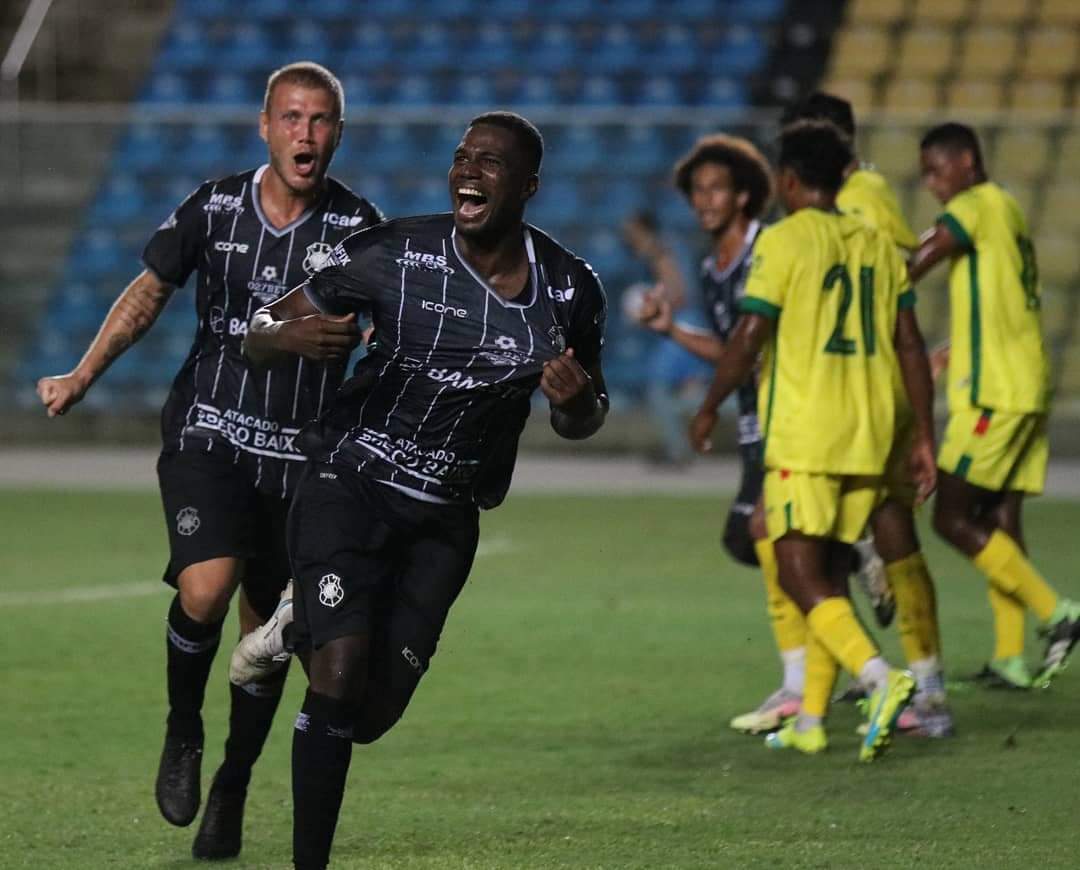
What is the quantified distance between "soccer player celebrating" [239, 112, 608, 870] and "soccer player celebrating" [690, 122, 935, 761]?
5.72 feet

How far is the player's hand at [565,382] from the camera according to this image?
4.68 m

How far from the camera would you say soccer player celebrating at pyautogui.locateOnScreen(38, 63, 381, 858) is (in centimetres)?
572

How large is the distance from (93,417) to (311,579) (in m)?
13.7

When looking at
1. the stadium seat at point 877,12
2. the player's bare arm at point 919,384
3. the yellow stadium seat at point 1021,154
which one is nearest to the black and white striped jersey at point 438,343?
the player's bare arm at point 919,384

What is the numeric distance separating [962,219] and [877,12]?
12.9 m

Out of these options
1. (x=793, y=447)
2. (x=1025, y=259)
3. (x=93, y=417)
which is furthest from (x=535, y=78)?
(x=793, y=447)

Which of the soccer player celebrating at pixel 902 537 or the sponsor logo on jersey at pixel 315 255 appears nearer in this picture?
the sponsor logo on jersey at pixel 315 255

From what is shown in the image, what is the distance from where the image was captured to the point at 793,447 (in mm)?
6770

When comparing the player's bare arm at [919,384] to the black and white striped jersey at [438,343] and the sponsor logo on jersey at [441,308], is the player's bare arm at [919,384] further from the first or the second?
the sponsor logo on jersey at [441,308]

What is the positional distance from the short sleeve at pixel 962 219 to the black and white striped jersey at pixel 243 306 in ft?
9.17

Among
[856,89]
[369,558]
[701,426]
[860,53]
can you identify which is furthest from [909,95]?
[369,558]

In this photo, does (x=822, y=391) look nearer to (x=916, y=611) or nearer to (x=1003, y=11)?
(x=916, y=611)

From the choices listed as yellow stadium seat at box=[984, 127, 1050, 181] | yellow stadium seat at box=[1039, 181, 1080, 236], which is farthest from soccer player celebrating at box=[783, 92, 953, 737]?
yellow stadium seat at box=[1039, 181, 1080, 236]

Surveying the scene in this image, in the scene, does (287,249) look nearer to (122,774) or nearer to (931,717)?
(122,774)
